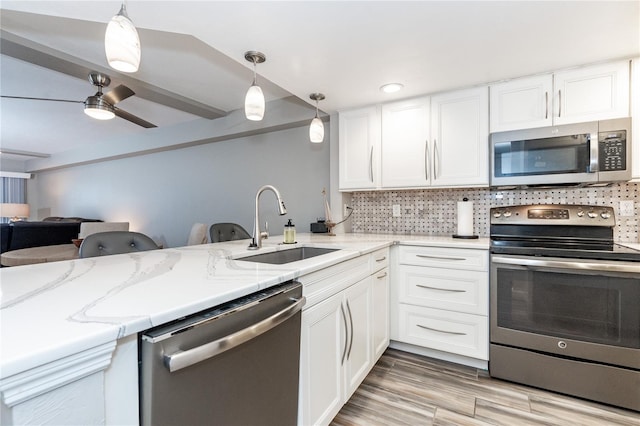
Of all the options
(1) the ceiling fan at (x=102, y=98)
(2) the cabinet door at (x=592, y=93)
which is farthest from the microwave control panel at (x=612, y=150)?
(1) the ceiling fan at (x=102, y=98)

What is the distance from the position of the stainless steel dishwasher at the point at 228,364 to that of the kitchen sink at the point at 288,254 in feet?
2.10

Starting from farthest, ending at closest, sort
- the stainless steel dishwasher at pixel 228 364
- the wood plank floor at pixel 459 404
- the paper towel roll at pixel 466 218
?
the paper towel roll at pixel 466 218 → the wood plank floor at pixel 459 404 → the stainless steel dishwasher at pixel 228 364

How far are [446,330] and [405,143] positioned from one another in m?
1.55

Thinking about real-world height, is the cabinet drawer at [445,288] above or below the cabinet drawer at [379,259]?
below

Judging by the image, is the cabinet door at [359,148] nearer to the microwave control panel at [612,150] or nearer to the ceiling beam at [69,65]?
the microwave control panel at [612,150]

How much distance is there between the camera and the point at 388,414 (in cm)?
167

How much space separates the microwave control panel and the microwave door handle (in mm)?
22

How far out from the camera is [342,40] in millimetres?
1731

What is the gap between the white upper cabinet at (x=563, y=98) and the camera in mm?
1901

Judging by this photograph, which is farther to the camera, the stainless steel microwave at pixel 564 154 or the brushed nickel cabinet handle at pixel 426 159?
the brushed nickel cabinet handle at pixel 426 159

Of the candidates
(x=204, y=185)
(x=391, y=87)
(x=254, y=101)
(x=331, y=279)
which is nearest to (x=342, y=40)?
(x=254, y=101)

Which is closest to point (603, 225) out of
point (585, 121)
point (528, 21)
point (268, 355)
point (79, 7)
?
point (585, 121)

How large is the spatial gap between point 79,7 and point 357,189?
7.26 ft

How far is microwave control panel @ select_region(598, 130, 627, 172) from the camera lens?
6.06ft
